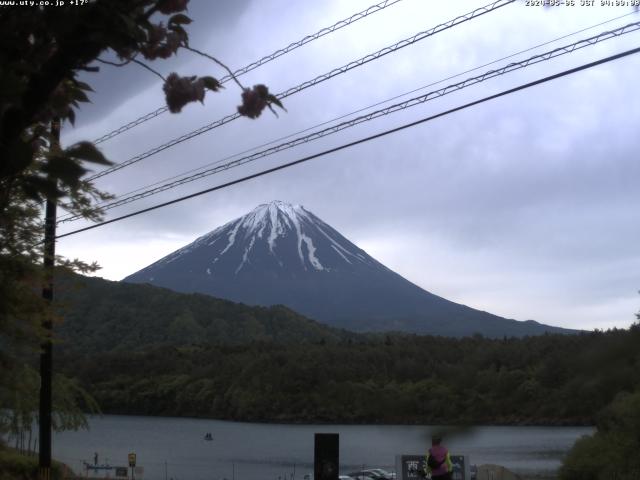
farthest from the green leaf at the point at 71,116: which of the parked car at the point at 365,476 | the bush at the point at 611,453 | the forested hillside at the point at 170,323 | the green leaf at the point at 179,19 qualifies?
the forested hillside at the point at 170,323

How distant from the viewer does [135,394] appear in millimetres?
75625

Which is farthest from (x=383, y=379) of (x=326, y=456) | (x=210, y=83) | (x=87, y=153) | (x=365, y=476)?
(x=87, y=153)

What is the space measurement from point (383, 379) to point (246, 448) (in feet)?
151

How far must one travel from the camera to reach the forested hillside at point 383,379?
9461 mm

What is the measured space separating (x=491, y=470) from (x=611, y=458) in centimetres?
975

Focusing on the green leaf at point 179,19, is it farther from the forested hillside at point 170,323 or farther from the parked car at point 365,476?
the forested hillside at point 170,323

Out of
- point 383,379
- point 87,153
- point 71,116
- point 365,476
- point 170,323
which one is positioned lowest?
point 365,476

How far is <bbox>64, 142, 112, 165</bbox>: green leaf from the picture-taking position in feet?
12.6

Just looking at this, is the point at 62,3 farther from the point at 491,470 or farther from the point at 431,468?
the point at 491,470

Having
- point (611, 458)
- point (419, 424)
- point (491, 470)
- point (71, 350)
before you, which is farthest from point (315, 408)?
point (419, 424)

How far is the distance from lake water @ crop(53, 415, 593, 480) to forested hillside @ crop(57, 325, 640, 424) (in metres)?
1.97

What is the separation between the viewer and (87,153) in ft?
12.7

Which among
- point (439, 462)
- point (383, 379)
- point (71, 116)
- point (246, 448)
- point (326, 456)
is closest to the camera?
point (71, 116)

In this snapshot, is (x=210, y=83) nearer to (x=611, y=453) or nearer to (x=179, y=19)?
(x=179, y=19)
